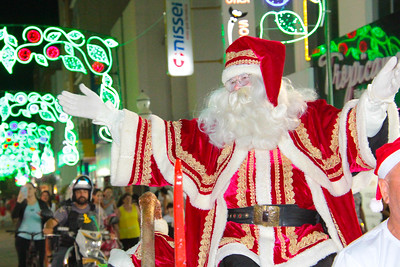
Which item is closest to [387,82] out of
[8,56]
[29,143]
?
[8,56]

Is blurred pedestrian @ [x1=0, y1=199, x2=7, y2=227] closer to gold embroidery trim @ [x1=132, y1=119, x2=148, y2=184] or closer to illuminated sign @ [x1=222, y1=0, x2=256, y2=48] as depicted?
illuminated sign @ [x1=222, y1=0, x2=256, y2=48]

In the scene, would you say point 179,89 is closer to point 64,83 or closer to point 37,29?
point 37,29

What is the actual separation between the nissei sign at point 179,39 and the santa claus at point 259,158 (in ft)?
42.0

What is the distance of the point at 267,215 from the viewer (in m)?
4.15

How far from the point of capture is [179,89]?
23781mm

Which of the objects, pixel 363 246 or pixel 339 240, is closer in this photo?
pixel 363 246

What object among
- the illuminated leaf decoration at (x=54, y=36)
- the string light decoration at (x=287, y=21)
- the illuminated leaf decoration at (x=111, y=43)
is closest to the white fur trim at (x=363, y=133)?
the string light decoration at (x=287, y=21)

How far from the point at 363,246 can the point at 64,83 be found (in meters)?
41.8

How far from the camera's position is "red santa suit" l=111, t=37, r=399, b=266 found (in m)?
4.09

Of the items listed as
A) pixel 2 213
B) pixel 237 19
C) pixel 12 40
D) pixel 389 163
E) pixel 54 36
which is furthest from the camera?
pixel 2 213

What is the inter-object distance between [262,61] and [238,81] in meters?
0.23

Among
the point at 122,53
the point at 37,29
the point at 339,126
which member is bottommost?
the point at 339,126

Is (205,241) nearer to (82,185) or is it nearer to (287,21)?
(82,185)

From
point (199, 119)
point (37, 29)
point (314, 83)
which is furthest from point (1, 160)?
point (199, 119)
